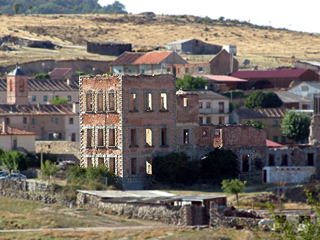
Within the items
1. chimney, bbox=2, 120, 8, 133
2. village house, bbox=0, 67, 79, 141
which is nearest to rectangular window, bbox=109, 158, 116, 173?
chimney, bbox=2, 120, 8, 133

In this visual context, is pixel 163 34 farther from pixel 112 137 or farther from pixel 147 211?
pixel 147 211

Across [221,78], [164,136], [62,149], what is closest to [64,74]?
[221,78]

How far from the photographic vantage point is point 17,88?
96375mm

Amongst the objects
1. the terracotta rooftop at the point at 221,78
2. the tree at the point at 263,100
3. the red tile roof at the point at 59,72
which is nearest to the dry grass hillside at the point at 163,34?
the red tile roof at the point at 59,72

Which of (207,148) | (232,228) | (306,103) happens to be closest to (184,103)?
(207,148)

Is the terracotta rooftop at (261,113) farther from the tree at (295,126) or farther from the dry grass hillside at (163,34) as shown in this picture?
the dry grass hillside at (163,34)

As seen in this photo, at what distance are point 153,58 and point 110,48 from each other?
92.4 ft

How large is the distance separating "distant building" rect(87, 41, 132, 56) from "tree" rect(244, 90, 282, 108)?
4704 centimetres

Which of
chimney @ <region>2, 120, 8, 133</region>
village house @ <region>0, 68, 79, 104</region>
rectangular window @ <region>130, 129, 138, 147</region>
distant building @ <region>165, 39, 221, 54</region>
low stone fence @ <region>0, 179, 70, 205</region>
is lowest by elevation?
low stone fence @ <region>0, 179, 70, 205</region>

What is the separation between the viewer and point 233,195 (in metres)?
54.9

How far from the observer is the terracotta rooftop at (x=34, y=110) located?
87.9 meters

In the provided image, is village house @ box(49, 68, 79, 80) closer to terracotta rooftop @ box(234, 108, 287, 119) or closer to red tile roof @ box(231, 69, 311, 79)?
red tile roof @ box(231, 69, 311, 79)

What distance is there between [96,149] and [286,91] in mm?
53552

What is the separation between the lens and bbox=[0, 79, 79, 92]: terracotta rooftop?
109 metres
